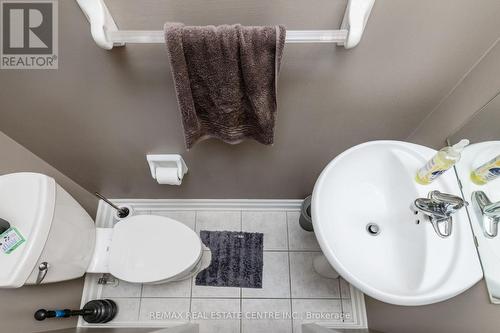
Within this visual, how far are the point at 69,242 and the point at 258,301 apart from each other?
1059mm

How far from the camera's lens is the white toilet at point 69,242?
88 cm

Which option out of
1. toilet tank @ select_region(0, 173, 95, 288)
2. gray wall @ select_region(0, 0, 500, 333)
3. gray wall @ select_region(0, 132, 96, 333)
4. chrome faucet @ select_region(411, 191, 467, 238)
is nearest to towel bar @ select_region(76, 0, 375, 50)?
gray wall @ select_region(0, 0, 500, 333)

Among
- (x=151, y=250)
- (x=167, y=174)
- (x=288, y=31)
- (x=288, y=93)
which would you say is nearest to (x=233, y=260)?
(x=151, y=250)

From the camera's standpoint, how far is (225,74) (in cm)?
72

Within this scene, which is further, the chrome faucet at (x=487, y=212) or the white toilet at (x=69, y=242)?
the white toilet at (x=69, y=242)

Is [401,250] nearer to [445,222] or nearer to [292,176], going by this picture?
[445,222]

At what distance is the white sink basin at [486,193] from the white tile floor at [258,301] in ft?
3.16

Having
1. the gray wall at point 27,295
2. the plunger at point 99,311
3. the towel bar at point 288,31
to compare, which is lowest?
the plunger at point 99,311

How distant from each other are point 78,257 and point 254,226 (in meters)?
0.99

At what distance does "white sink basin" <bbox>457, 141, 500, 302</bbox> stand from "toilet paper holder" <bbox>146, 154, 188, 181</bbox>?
1.12 metres

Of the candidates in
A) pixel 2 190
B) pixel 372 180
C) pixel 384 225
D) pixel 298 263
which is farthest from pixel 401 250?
pixel 2 190

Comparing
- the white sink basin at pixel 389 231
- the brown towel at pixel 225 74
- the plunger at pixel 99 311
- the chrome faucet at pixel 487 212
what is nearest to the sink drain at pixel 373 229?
the white sink basin at pixel 389 231

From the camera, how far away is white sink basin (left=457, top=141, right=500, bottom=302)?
72 centimetres

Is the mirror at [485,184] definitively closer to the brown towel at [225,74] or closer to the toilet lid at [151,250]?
the brown towel at [225,74]
